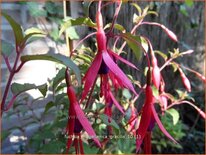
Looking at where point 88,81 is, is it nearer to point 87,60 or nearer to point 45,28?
point 87,60

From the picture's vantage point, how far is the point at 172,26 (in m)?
1.80

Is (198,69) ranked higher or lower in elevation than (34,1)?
lower

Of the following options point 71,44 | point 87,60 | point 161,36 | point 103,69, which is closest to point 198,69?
point 161,36

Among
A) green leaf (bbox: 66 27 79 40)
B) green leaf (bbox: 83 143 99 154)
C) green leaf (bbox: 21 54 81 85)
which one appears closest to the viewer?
green leaf (bbox: 21 54 81 85)

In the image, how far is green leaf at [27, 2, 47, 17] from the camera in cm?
132

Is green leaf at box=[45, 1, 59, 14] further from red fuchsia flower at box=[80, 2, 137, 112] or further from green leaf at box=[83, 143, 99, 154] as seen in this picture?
red fuchsia flower at box=[80, 2, 137, 112]

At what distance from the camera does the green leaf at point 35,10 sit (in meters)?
1.32

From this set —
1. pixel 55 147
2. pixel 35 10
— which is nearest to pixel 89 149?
pixel 55 147

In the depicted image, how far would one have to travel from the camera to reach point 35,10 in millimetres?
1345

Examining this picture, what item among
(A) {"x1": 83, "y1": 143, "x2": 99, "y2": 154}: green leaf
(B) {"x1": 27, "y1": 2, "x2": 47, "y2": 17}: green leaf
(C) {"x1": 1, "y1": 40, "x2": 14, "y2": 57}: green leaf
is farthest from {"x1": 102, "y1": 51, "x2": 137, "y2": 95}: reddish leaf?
(B) {"x1": 27, "y1": 2, "x2": 47, "y2": 17}: green leaf

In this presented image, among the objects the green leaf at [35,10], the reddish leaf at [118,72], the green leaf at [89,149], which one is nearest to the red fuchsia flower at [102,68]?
the reddish leaf at [118,72]

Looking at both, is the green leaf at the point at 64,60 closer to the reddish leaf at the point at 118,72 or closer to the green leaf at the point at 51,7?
the reddish leaf at the point at 118,72

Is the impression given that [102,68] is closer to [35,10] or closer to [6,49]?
[6,49]

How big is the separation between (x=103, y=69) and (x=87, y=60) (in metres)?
0.18
